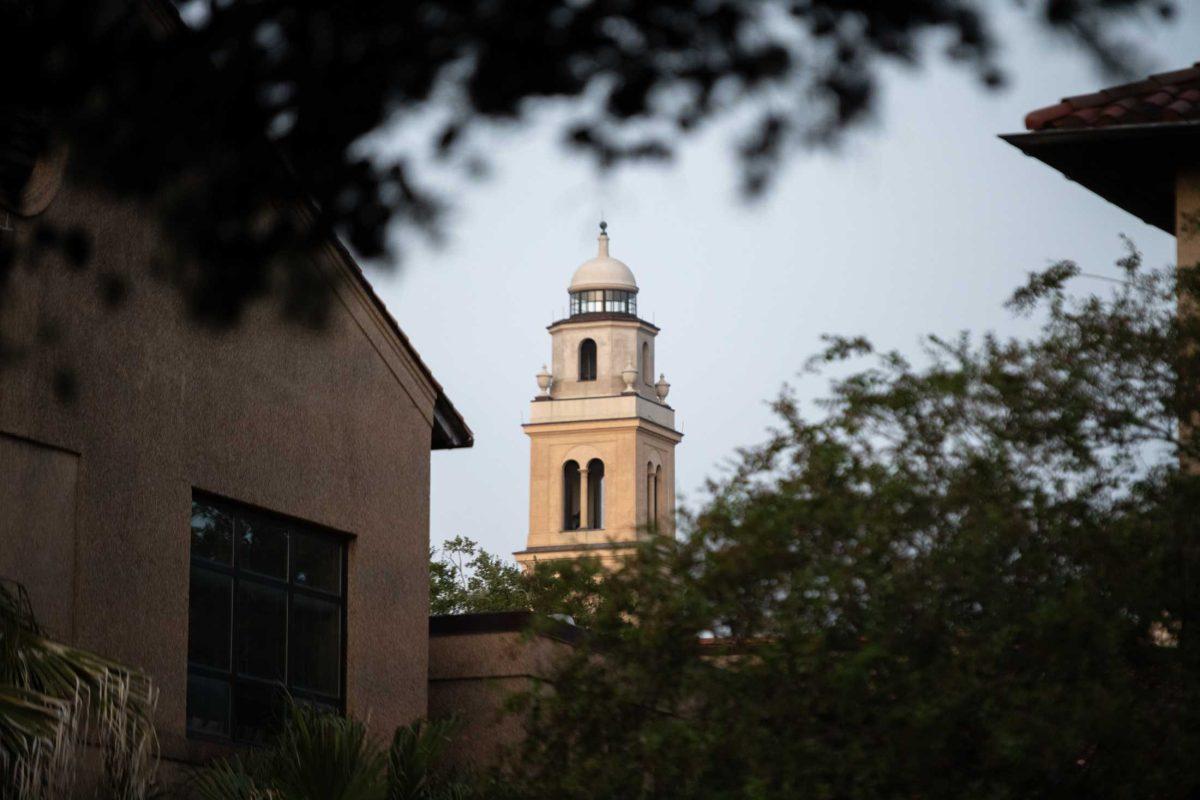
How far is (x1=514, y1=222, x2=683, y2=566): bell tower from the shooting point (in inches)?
4040

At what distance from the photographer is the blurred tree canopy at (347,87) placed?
461 cm

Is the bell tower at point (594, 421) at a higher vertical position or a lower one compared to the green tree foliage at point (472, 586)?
higher

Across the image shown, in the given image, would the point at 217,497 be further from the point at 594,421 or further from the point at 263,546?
the point at 594,421

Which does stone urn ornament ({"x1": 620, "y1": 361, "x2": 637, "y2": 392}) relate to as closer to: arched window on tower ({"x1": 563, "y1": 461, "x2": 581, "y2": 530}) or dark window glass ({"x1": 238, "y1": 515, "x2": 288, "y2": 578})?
arched window on tower ({"x1": 563, "y1": 461, "x2": 581, "y2": 530})

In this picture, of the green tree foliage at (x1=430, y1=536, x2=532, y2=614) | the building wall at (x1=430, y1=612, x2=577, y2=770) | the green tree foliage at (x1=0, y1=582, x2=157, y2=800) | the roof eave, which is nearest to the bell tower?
the green tree foliage at (x1=430, y1=536, x2=532, y2=614)

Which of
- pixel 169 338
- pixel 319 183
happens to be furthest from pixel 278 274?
pixel 169 338

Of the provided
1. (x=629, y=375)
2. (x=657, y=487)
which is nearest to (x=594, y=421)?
(x=629, y=375)

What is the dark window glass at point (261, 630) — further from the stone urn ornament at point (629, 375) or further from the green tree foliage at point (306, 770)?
the stone urn ornament at point (629, 375)

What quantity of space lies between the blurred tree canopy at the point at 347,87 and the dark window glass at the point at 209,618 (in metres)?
10.3

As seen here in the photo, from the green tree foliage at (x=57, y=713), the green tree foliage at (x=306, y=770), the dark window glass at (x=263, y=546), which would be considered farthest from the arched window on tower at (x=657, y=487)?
the green tree foliage at (x=57, y=713)

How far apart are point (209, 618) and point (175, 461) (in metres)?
1.30

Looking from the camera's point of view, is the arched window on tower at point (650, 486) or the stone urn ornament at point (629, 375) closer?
the stone urn ornament at point (629, 375)

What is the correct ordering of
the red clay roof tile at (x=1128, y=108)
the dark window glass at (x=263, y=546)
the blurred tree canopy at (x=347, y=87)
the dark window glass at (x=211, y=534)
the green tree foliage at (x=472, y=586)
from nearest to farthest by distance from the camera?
the blurred tree canopy at (x=347, y=87) < the red clay roof tile at (x=1128, y=108) < the dark window glass at (x=211, y=534) < the dark window glass at (x=263, y=546) < the green tree foliage at (x=472, y=586)

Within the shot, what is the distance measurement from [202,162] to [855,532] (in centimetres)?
645
